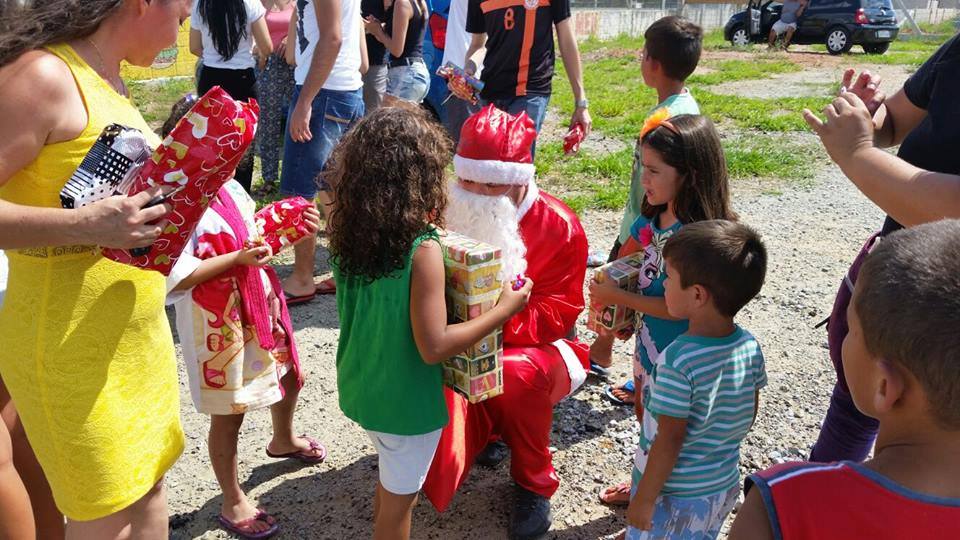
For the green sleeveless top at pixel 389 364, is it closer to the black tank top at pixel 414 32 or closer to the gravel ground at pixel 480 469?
the gravel ground at pixel 480 469

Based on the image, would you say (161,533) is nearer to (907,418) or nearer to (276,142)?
(907,418)

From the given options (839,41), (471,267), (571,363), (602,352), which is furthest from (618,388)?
(839,41)

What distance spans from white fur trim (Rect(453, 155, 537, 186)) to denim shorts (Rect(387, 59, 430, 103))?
144 inches

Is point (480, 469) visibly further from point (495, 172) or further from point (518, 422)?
point (495, 172)

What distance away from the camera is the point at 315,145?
4.62m

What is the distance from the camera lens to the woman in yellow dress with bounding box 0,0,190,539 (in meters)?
1.64

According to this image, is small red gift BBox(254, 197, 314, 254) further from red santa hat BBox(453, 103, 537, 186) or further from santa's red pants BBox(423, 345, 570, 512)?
santa's red pants BBox(423, 345, 570, 512)

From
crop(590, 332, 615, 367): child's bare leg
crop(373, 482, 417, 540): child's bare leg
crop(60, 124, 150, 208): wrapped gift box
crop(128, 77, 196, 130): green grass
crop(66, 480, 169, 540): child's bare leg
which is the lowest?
crop(590, 332, 615, 367): child's bare leg

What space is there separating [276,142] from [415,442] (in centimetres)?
505

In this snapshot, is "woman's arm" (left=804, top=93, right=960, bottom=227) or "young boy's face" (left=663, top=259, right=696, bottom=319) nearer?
"woman's arm" (left=804, top=93, right=960, bottom=227)

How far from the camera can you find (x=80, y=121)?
169 centimetres

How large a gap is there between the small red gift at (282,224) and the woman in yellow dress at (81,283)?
2.72 feet

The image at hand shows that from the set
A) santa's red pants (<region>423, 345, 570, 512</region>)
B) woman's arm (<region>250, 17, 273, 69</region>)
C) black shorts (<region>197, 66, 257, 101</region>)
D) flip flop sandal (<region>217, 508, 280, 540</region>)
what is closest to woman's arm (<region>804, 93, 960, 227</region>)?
santa's red pants (<region>423, 345, 570, 512</region>)

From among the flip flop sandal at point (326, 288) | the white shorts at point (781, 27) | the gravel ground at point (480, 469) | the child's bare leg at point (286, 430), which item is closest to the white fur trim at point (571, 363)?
the gravel ground at point (480, 469)
